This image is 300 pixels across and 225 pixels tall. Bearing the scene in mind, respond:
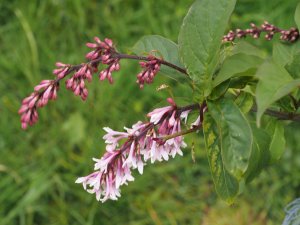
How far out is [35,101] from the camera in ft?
2.36

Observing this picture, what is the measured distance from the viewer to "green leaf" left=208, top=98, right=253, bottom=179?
0.66 metres

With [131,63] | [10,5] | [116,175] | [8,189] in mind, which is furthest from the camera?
[10,5]

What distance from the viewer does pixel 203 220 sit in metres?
2.28

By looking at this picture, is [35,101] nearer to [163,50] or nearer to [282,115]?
[163,50]

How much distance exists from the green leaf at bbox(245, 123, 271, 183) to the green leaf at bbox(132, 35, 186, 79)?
5.0 inches

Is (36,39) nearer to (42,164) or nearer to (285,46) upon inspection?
(42,164)

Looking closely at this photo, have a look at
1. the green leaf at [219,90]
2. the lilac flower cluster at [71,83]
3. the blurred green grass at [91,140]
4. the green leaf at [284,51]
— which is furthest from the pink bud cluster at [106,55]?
the blurred green grass at [91,140]

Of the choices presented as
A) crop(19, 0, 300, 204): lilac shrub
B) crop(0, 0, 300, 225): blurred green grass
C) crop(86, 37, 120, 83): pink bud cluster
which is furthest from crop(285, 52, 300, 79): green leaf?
crop(0, 0, 300, 225): blurred green grass

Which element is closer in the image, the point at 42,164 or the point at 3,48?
the point at 42,164

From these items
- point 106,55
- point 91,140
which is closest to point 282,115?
point 106,55

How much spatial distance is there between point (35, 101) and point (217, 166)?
0.24 m

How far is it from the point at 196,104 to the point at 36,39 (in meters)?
1.99

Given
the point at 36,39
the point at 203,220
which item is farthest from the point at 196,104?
the point at 36,39

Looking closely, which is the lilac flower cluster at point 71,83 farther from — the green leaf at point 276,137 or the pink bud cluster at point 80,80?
the green leaf at point 276,137
